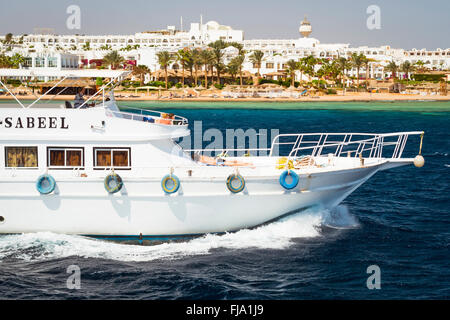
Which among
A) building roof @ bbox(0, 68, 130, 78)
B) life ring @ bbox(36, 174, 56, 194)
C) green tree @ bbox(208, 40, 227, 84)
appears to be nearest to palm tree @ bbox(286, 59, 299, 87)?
green tree @ bbox(208, 40, 227, 84)

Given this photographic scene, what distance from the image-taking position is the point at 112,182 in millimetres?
15523

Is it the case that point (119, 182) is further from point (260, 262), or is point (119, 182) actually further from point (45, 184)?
point (260, 262)

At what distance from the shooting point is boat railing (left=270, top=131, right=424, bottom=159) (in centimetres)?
1728

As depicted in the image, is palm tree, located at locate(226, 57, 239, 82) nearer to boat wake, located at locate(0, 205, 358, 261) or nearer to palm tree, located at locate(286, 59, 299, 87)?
palm tree, located at locate(286, 59, 299, 87)

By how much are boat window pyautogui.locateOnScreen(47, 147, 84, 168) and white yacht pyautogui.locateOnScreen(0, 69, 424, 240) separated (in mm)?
29

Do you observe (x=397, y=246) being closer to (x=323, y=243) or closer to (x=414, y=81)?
(x=323, y=243)

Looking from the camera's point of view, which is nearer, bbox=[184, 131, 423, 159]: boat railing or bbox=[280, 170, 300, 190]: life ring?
bbox=[280, 170, 300, 190]: life ring

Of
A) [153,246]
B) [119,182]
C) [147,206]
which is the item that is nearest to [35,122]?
[119,182]

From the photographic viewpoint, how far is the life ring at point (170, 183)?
51.0 ft

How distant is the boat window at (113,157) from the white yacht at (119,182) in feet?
0.10

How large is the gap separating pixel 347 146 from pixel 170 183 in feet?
89.3

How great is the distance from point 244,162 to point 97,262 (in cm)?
578

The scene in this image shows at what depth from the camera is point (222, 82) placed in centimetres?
13288
